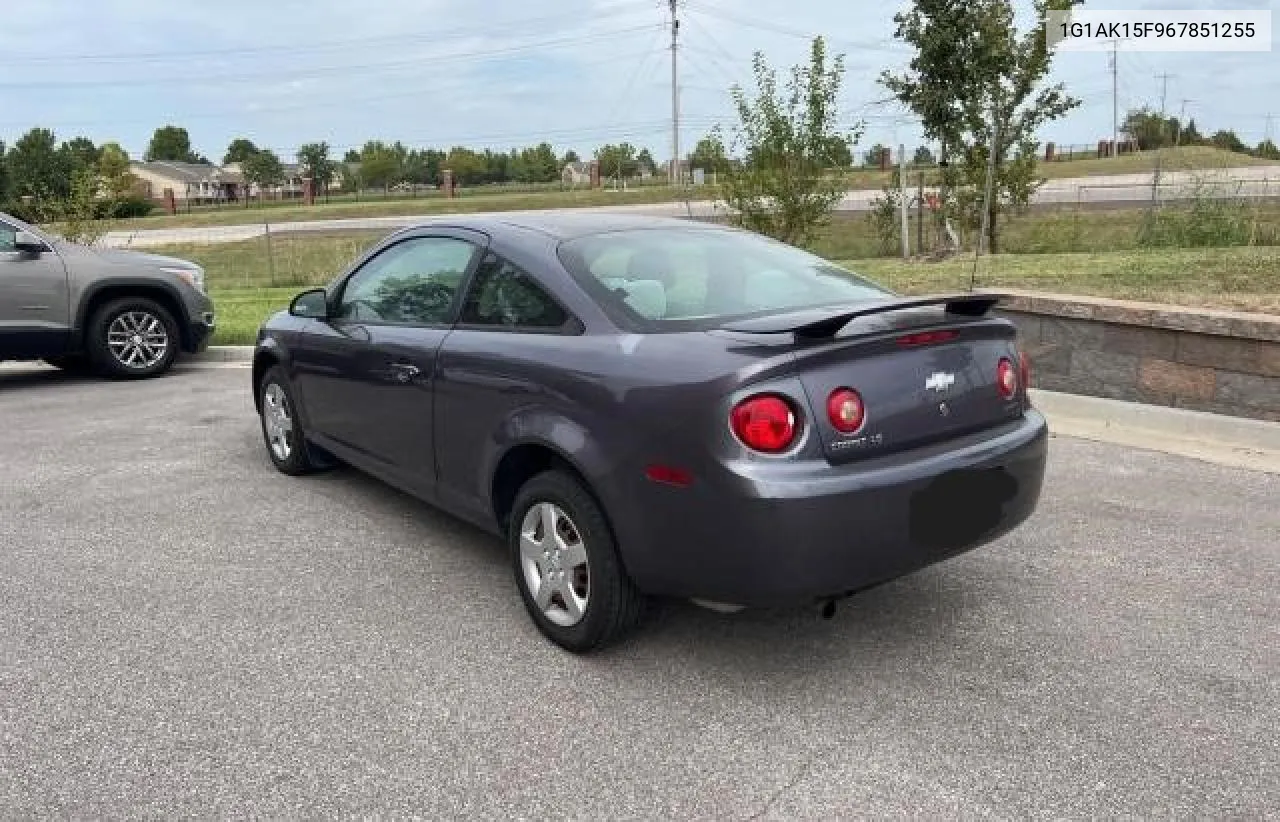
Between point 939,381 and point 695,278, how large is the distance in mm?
1029

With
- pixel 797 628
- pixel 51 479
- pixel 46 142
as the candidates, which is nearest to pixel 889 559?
pixel 797 628

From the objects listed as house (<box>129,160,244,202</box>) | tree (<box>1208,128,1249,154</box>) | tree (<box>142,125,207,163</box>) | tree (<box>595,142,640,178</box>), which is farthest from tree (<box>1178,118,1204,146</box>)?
tree (<box>142,125,207,163</box>)

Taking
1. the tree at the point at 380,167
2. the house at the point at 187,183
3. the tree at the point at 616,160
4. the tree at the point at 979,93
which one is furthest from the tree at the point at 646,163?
A: the tree at the point at 979,93

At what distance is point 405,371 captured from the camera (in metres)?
4.32

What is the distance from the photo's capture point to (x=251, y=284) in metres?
18.8

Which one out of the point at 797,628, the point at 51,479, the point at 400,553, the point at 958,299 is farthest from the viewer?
the point at 51,479

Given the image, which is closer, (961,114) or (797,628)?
(797,628)

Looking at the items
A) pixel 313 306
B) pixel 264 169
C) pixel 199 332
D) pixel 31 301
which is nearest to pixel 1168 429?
pixel 313 306

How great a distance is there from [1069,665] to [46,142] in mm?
87113

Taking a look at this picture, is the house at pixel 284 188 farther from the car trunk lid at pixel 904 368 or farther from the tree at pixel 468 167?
the car trunk lid at pixel 904 368

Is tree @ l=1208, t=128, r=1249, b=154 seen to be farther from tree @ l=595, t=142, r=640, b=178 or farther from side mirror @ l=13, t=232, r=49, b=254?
side mirror @ l=13, t=232, r=49, b=254

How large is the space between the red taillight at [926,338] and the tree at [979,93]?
10710mm

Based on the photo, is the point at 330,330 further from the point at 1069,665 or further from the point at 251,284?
the point at 251,284

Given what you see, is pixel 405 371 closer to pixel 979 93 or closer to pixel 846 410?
pixel 846 410
